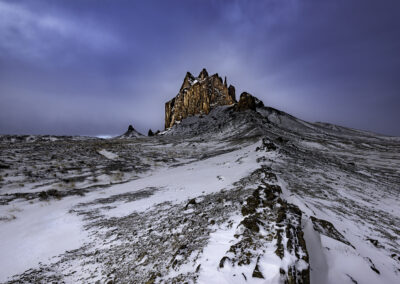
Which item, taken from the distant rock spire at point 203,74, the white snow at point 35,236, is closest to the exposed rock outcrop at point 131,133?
the distant rock spire at point 203,74

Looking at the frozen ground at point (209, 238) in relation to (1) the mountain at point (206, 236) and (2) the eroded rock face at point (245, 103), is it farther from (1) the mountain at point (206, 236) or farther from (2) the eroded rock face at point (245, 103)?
(2) the eroded rock face at point (245, 103)

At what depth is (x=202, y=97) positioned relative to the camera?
12212 centimetres

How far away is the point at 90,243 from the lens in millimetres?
6559

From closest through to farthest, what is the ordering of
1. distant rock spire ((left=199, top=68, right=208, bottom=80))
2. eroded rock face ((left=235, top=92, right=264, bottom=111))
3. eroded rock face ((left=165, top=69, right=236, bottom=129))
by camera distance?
eroded rock face ((left=235, top=92, right=264, bottom=111)) < eroded rock face ((left=165, top=69, right=236, bottom=129)) < distant rock spire ((left=199, top=68, right=208, bottom=80))

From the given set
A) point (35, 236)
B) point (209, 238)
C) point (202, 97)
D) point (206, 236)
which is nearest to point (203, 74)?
point (202, 97)

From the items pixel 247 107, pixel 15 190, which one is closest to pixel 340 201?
pixel 15 190

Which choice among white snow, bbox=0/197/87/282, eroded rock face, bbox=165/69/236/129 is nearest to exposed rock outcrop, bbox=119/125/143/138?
eroded rock face, bbox=165/69/236/129

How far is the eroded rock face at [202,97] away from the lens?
121 metres

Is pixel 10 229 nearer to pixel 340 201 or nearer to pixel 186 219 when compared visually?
pixel 186 219

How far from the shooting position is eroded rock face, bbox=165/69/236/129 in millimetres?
121000

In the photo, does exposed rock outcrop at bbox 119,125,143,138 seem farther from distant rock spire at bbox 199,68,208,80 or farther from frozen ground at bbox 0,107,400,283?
frozen ground at bbox 0,107,400,283

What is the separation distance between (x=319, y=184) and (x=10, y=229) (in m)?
16.8

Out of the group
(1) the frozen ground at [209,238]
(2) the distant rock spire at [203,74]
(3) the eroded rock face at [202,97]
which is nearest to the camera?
(1) the frozen ground at [209,238]

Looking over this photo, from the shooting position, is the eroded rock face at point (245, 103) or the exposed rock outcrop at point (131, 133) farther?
the exposed rock outcrop at point (131, 133)
